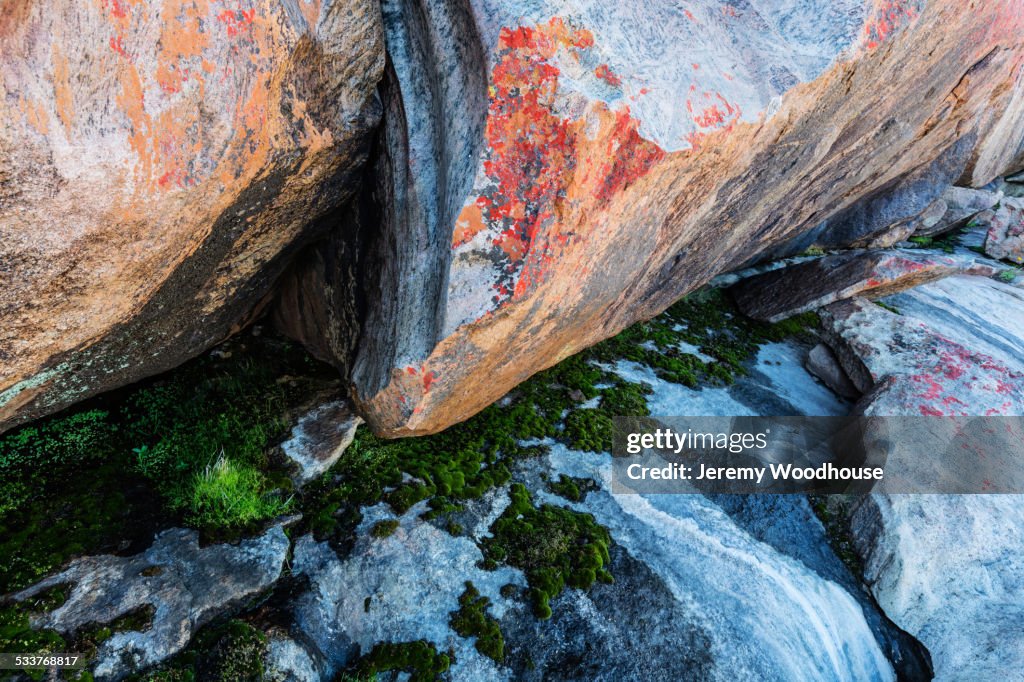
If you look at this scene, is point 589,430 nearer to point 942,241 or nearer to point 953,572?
point 953,572

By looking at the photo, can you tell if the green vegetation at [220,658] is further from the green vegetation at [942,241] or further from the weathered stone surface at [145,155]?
the green vegetation at [942,241]

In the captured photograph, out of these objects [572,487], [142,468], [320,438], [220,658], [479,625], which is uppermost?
[572,487]

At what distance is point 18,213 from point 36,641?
10.6 feet

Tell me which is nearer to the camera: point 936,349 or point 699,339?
point 936,349

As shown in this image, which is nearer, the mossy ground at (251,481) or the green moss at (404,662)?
the green moss at (404,662)

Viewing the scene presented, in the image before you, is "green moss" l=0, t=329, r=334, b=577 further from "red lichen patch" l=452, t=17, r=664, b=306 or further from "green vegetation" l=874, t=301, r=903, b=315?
"green vegetation" l=874, t=301, r=903, b=315

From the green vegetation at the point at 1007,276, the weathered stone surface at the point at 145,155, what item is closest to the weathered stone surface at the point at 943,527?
the green vegetation at the point at 1007,276

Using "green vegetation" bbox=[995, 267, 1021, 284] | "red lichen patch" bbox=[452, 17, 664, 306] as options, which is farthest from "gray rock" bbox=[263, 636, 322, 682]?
"green vegetation" bbox=[995, 267, 1021, 284]

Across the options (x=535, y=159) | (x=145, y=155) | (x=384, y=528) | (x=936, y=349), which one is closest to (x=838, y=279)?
(x=936, y=349)

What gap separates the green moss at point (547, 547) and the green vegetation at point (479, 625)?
421mm

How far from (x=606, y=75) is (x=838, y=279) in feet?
28.1

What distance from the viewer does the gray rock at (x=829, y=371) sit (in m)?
10.4

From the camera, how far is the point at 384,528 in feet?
20.5

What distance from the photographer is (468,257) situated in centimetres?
536
